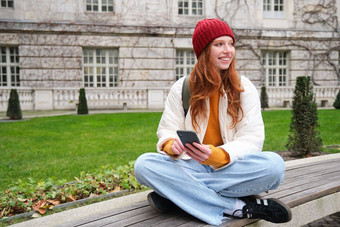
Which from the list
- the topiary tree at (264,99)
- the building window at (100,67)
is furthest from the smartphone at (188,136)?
the building window at (100,67)

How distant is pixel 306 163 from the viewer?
13.4 feet

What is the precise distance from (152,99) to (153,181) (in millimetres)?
14324

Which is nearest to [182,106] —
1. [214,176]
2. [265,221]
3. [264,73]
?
[214,176]

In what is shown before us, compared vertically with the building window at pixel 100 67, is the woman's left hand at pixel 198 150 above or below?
below

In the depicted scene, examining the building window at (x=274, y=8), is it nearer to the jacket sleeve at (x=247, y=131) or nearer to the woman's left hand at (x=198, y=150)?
the jacket sleeve at (x=247, y=131)

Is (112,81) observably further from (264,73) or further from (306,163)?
(306,163)

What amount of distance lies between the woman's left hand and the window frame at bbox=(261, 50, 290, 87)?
57.2 feet

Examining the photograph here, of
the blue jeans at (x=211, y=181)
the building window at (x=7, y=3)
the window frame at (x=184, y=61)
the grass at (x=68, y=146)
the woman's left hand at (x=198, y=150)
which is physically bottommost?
the grass at (x=68, y=146)

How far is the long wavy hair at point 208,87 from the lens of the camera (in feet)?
8.08

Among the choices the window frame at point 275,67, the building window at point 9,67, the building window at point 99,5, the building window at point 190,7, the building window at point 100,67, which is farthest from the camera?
the window frame at point 275,67

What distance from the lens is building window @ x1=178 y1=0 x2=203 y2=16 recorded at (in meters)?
17.7

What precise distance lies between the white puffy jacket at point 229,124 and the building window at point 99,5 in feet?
51.1

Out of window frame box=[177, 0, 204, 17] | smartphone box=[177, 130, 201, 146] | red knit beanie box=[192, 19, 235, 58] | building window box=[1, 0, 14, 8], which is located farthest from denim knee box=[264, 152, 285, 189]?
building window box=[1, 0, 14, 8]

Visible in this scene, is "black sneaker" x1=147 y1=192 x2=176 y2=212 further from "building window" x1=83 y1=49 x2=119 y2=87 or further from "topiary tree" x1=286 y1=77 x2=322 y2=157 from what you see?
"building window" x1=83 y1=49 x2=119 y2=87
